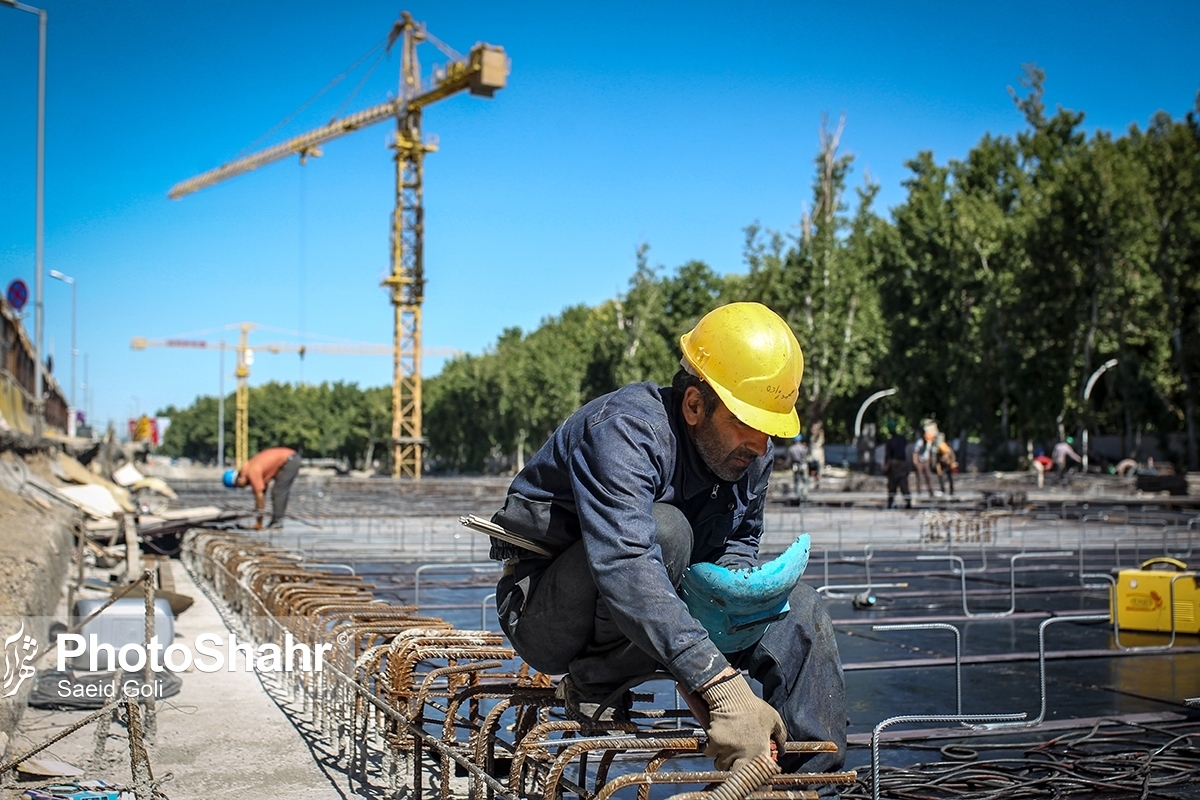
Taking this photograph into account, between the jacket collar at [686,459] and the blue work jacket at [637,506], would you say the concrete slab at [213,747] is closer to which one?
the blue work jacket at [637,506]

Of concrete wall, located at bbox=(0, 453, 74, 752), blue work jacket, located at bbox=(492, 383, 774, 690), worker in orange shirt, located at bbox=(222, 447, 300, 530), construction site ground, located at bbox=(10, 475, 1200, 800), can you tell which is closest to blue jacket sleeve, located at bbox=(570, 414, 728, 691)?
blue work jacket, located at bbox=(492, 383, 774, 690)

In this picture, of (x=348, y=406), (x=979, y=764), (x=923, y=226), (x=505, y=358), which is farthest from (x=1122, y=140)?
(x=348, y=406)

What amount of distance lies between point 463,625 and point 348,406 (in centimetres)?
10453

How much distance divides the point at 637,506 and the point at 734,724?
566 mm

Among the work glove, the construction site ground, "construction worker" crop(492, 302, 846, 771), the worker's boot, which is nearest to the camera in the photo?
the work glove

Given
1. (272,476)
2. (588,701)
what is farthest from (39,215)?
(588,701)

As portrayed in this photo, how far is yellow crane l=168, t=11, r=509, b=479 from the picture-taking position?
6262 cm

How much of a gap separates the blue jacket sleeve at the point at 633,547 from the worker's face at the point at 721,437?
20cm

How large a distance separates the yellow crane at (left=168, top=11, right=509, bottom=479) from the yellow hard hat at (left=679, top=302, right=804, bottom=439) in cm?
5822

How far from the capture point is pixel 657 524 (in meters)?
2.94

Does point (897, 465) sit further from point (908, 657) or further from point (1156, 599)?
point (908, 657)

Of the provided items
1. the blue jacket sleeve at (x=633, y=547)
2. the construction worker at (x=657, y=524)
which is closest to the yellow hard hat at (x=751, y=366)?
the construction worker at (x=657, y=524)

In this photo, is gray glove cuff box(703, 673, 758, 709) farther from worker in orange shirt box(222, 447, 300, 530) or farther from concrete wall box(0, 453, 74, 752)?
worker in orange shirt box(222, 447, 300, 530)

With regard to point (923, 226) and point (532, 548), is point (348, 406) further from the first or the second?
point (532, 548)
